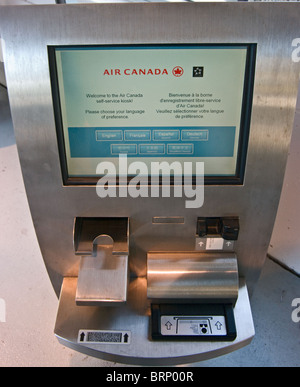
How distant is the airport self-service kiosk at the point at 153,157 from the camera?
20.9 inches


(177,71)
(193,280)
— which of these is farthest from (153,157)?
(193,280)

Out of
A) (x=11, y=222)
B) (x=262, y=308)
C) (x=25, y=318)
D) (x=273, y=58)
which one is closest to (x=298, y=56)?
(x=273, y=58)

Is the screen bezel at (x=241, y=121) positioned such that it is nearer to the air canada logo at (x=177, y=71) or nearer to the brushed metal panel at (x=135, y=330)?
the air canada logo at (x=177, y=71)

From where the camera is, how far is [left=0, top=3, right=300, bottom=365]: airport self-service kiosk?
53cm

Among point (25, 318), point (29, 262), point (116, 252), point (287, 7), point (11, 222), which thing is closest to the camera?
point (287, 7)

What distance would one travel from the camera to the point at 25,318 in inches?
34.6

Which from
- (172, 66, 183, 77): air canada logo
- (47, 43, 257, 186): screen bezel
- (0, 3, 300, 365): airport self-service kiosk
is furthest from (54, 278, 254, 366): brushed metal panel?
(172, 66, 183, 77): air canada logo

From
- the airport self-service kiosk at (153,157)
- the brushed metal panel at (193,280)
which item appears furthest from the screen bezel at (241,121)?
the brushed metal panel at (193,280)

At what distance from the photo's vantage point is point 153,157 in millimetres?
624

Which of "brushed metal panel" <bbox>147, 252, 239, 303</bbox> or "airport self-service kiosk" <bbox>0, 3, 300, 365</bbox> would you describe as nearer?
"airport self-service kiosk" <bbox>0, 3, 300, 365</bbox>

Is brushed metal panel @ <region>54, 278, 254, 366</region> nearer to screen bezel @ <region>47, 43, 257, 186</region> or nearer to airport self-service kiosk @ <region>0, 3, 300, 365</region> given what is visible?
airport self-service kiosk @ <region>0, 3, 300, 365</region>
